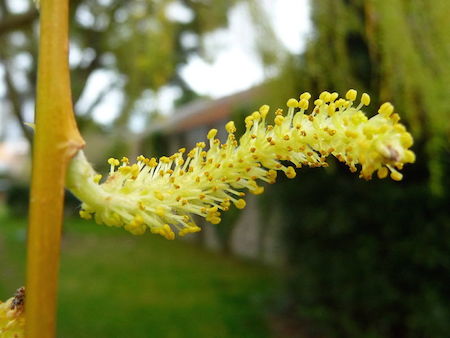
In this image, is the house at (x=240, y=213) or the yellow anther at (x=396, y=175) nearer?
the yellow anther at (x=396, y=175)

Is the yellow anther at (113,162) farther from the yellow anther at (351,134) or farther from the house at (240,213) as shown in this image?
the house at (240,213)

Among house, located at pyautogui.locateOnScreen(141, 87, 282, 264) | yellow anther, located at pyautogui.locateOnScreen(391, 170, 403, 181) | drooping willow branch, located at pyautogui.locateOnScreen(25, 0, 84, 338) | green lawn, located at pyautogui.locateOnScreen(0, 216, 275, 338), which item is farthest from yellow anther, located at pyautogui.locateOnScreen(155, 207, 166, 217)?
house, located at pyautogui.locateOnScreen(141, 87, 282, 264)

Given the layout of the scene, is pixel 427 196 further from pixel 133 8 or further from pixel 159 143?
pixel 159 143

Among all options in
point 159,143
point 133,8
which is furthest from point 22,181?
point 133,8

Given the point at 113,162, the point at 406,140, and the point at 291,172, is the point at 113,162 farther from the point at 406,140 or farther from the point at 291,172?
the point at 406,140

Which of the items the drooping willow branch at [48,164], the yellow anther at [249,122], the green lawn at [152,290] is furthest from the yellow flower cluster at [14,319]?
the green lawn at [152,290]
